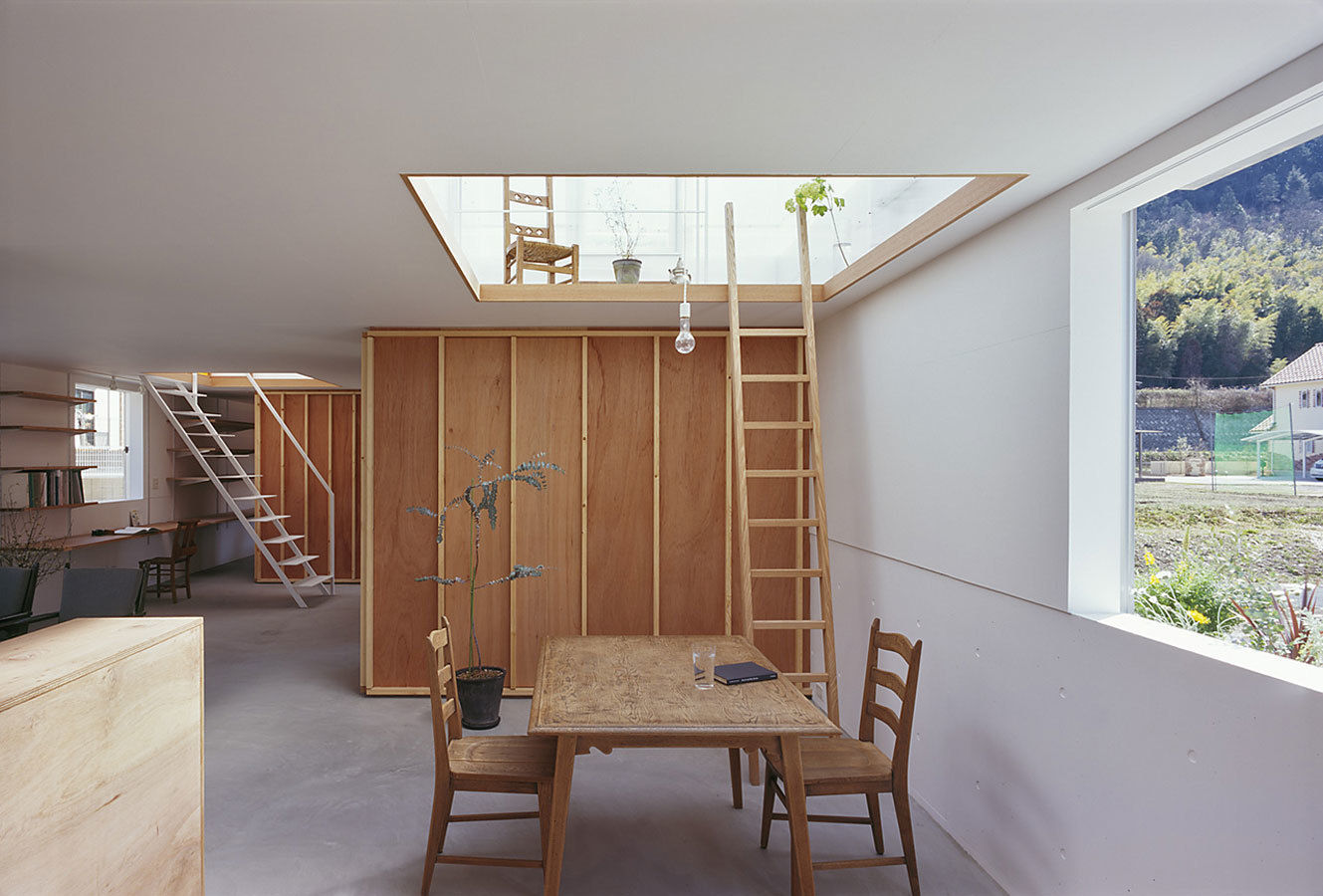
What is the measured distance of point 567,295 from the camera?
4.42 meters

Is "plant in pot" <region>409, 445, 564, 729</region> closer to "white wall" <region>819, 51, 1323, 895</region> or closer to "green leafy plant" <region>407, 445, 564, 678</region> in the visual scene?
"green leafy plant" <region>407, 445, 564, 678</region>

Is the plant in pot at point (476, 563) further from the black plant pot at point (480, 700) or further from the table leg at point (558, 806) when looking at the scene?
the table leg at point (558, 806)

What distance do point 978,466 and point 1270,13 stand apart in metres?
1.80

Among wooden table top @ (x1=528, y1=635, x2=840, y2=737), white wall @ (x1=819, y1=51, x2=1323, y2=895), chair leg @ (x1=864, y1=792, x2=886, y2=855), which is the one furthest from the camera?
chair leg @ (x1=864, y1=792, x2=886, y2=855)

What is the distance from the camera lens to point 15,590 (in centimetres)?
411

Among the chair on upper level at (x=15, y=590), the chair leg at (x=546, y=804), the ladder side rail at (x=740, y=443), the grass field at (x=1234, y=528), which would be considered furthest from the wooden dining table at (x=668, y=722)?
the chair on upper level at (x=15, y=590)

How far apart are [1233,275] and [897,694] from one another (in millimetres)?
1721

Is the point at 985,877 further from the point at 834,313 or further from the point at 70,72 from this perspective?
the point at 70,72

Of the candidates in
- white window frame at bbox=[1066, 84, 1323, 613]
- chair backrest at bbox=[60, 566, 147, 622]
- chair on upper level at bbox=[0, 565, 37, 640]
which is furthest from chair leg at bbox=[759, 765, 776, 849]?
chair on upper level at bbox=[0, 565, 37, 640]

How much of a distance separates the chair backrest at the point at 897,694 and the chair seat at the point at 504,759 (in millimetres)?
1216

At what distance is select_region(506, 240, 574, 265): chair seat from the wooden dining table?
290cm

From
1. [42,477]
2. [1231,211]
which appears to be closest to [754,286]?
[1231,211]

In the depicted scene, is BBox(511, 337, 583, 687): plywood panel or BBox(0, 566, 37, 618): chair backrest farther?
BBox(511, 337, 583, 687): plywood panel

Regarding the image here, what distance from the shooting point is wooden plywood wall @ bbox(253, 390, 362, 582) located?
370 inches
